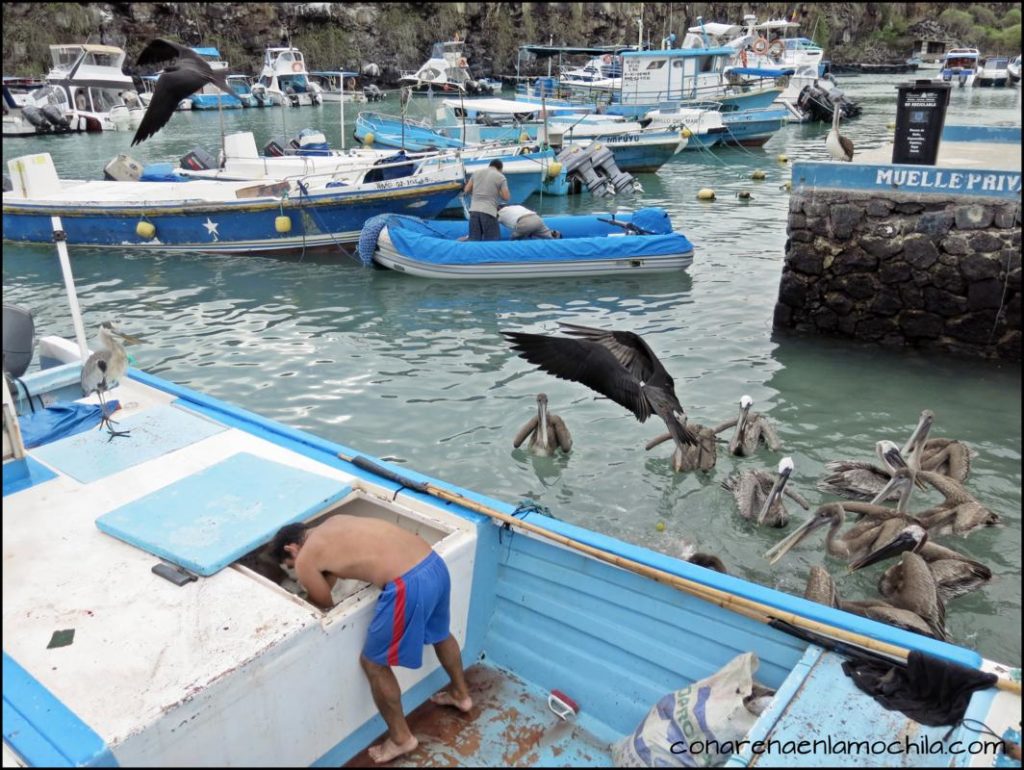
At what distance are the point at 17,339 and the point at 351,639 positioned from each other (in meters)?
4.79

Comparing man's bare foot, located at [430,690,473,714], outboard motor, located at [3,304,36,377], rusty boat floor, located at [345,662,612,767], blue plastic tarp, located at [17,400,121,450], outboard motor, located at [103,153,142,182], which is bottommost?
rusty boat floor, located at [345,662,612,767]

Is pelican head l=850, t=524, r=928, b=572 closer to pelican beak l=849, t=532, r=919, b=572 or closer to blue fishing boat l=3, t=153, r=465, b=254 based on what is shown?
pelican beak l=849, t=532, r=919, b=572

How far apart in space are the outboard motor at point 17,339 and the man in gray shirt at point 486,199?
8.07 m

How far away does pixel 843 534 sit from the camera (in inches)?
248

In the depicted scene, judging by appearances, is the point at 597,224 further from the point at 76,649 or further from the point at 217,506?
the point at 76,649

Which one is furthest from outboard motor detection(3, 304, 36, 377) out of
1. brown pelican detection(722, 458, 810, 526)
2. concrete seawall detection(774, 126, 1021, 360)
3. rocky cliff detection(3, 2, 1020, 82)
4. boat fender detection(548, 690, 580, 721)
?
rocky cliff detection(3, 2, 1020, 82)

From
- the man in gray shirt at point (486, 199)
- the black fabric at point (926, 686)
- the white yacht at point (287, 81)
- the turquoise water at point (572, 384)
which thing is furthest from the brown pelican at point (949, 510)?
the white yacht at point (287, 81)

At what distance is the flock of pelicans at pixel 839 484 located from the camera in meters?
5.38

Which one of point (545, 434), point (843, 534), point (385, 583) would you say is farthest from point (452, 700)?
point (545, 434)

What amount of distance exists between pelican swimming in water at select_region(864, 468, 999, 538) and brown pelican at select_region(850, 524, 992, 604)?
69 centimetres

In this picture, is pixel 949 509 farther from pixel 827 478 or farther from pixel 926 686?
pixel 926 686

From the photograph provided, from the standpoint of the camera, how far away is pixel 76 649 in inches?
142

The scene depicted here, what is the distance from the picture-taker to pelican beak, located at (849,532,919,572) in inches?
222

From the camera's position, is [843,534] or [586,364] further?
[586,364]
